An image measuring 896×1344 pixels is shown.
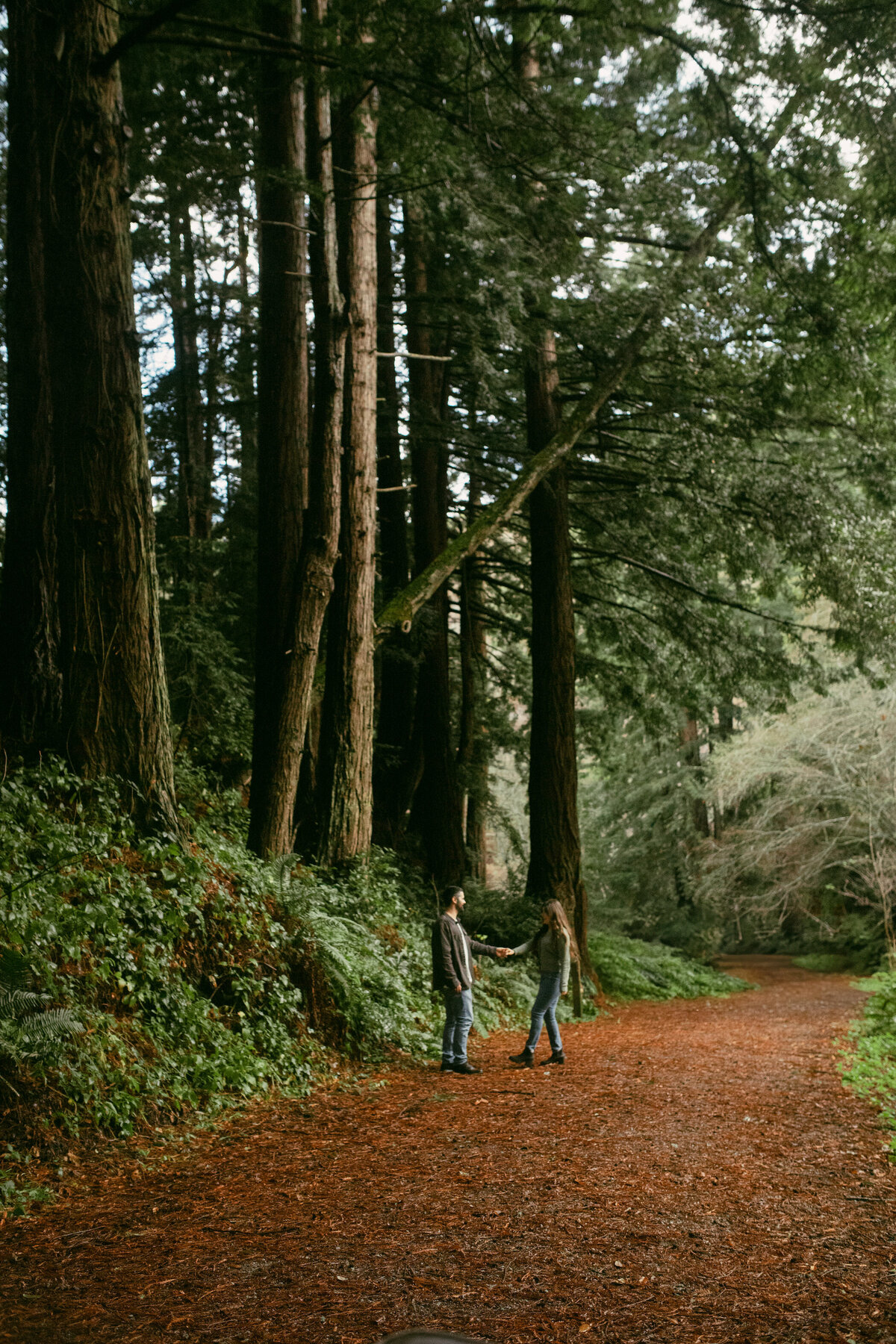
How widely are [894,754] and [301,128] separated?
1489cm

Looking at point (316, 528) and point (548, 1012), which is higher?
point (316, 528)

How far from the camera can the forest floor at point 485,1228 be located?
3373mm

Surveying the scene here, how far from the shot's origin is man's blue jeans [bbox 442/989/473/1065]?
26.1ft

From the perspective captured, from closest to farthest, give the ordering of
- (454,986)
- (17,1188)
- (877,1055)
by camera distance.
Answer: (17,1188)
(454,986)
(877,1055)

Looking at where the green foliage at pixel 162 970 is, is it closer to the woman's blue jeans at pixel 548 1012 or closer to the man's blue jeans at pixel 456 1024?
the man's blue jeans at pixel 456 1024

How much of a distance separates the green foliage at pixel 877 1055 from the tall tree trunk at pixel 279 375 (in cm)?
585

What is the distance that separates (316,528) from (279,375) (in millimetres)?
1795

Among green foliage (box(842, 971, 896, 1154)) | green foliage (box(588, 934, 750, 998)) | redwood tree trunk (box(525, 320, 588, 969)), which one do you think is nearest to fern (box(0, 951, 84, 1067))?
green foliage (box(842, 971, 896, 1154))

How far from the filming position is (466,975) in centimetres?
810

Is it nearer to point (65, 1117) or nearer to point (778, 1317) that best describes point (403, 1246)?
point (778, 1317)

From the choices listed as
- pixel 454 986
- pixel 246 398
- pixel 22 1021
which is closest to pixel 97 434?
pixel 22 1021

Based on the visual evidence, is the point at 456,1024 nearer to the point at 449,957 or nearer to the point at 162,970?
the point at 449,957

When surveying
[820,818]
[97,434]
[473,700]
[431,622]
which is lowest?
[820,818]

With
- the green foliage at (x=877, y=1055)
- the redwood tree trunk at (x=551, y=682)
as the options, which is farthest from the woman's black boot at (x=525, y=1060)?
the redwood tree trunk at (x=551, y=682)
